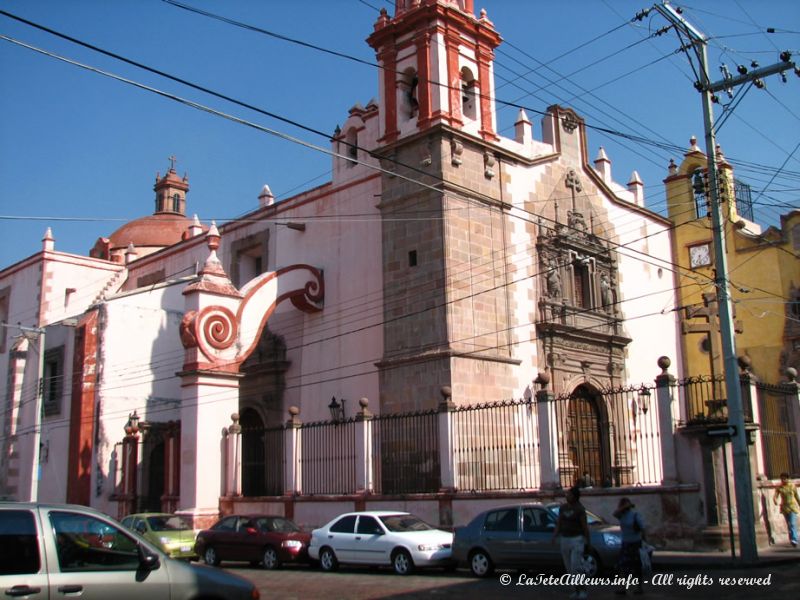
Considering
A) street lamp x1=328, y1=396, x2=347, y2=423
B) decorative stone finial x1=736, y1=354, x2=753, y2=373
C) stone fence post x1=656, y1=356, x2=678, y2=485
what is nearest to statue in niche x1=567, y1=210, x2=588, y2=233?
street lamp x1=328, y1=396, x2=347, y2=423

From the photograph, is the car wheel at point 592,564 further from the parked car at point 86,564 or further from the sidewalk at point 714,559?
the parked car at point 86,564

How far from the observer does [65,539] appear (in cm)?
679

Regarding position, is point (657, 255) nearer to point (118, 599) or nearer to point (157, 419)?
Answer: point (157, 419)

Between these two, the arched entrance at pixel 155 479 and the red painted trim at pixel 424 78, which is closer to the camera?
the red painted trim at pixel 424 78

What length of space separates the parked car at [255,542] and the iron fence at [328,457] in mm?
3109

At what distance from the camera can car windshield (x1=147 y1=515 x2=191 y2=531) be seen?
17897mm

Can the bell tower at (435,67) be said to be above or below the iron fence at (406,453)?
above

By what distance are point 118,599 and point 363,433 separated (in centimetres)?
1265

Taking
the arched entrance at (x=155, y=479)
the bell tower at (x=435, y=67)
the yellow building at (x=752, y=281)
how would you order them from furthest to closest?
the yellow building at (x=752, y=281) < the arched entrance at (x=155, y=479) < the bell tower at (x=435, y=67)

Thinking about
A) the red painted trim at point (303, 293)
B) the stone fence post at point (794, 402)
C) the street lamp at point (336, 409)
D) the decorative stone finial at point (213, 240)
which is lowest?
the stone fence post at point (794, 402)

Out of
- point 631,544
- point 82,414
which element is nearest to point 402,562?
point 631,544

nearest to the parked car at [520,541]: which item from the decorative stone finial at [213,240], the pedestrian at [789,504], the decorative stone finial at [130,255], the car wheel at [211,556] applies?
the pedestrian at [789,504]

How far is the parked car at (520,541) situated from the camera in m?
12.7

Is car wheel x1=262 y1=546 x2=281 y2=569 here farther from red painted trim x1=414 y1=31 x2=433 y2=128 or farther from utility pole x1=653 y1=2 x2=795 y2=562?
red painted trim x1=414 y1=31 x2=433 y2=128
